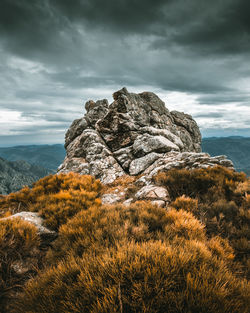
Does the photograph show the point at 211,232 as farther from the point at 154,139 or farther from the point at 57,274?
the point at 154,139

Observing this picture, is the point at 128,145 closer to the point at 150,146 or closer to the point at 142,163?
the point at 150,146

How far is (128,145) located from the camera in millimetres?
16375

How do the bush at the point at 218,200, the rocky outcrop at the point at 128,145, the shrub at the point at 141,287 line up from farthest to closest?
the rocky outcrop at the point at 128,145 < the bush at the point at 218,200 < the shrub at the point at 141,287

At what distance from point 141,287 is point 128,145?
1477 centimetres

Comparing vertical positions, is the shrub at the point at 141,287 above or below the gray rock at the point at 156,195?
above

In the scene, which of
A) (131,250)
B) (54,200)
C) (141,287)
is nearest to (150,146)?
(54,200)

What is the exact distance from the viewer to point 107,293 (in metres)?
1.86

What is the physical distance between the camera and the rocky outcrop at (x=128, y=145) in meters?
11.6

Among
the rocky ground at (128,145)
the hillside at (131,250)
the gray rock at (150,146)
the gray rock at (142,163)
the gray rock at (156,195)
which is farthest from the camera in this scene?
the gray rock at (150,146)

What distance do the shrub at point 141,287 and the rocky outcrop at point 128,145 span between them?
7225 millimetres

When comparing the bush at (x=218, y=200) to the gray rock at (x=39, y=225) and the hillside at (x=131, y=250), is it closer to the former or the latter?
the hillside at (x=131, y=250)

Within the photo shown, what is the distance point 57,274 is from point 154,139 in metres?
13.6

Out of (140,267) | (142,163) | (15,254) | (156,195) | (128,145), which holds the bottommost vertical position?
(15,254)

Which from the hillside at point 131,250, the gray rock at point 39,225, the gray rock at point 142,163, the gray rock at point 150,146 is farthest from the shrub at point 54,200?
the gray rock at point 150,146
